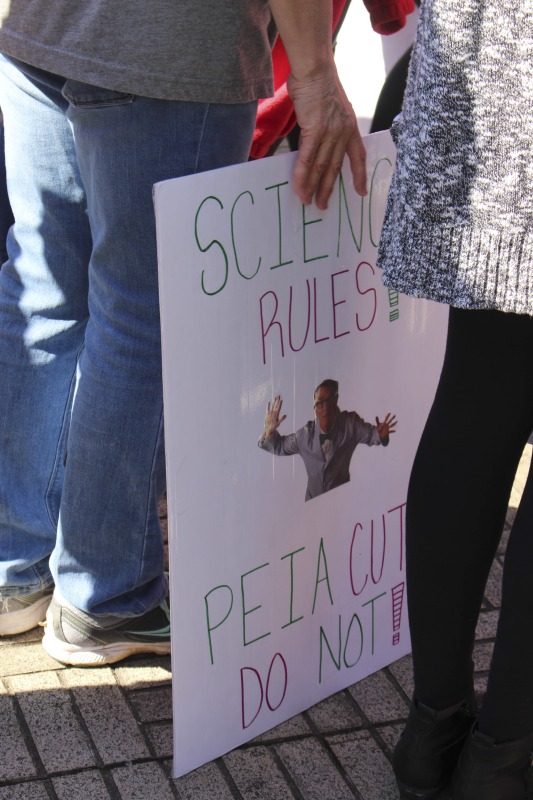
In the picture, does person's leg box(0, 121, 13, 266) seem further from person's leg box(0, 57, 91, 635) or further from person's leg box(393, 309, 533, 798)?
person's leg box(393, 309, 533, 798)

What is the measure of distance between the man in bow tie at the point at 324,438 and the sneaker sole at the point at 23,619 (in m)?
0.65

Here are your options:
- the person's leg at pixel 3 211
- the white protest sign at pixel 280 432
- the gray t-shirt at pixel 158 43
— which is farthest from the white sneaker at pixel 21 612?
the gray t-shirt at pixel 158 43

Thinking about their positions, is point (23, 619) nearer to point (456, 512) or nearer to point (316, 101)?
point (456, 512)

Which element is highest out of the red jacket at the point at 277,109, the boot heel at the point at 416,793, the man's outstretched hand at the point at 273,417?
the red jacket at the point at 277,109

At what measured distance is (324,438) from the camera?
180 cm

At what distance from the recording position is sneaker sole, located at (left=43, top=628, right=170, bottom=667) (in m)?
1.99

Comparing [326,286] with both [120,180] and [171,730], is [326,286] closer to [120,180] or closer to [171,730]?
[120,180]

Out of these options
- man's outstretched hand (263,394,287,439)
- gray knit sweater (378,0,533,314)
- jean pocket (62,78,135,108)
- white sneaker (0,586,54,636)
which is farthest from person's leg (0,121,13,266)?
gray knit sweater (378,0,533,314)

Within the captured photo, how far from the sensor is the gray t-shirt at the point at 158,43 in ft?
4.98

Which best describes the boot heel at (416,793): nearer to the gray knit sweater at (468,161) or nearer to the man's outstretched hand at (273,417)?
the man's outstretched hand at (273,417)

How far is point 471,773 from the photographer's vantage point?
1585 mm

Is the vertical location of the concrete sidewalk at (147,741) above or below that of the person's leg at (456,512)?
below

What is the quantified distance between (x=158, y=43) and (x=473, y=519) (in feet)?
2.69

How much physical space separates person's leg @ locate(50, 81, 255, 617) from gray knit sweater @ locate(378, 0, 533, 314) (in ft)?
1.20
